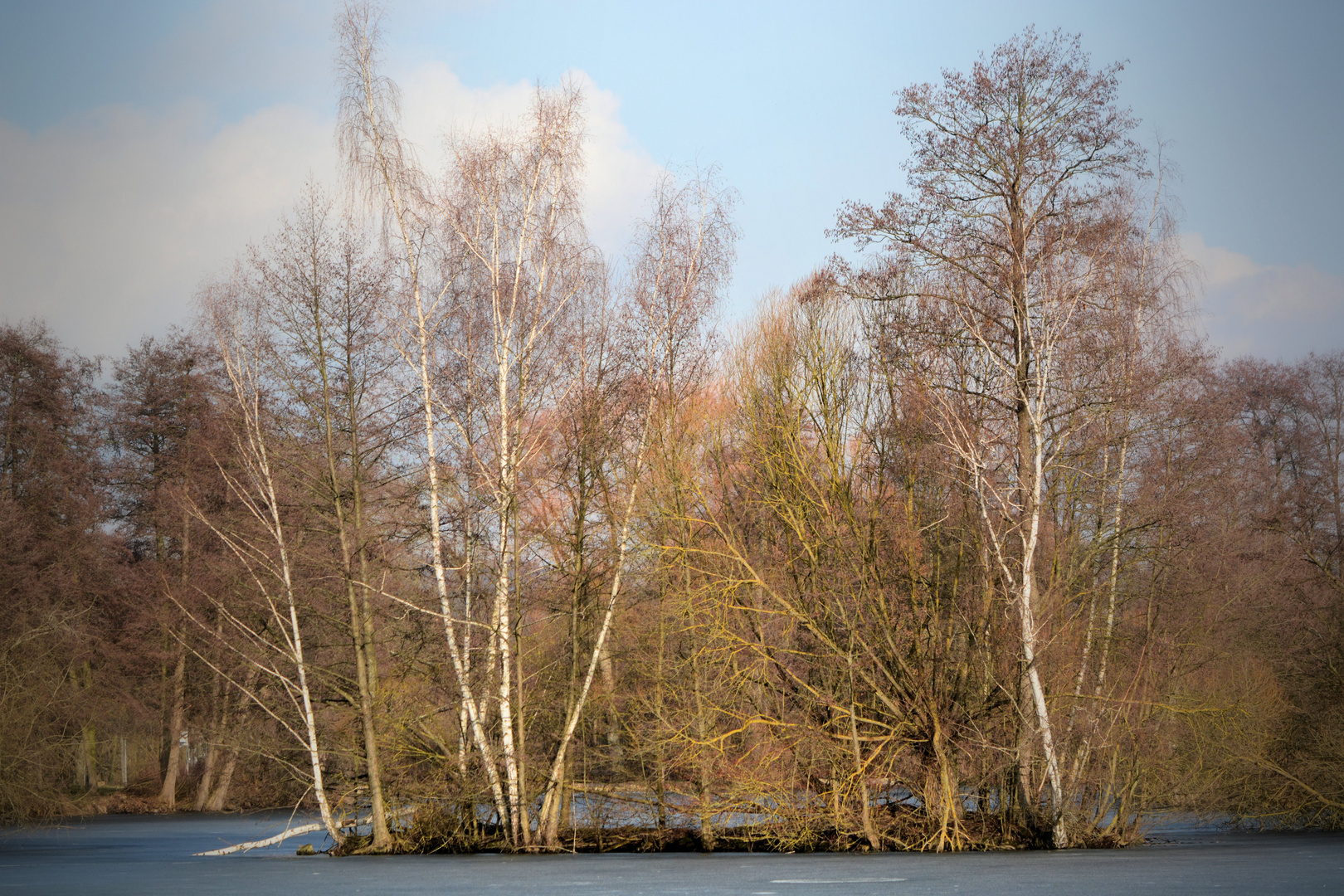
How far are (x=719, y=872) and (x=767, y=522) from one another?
7275 mm

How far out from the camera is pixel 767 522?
66.2 feet

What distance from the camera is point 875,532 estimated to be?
61.8 feet

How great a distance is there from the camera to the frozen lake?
11266 mm

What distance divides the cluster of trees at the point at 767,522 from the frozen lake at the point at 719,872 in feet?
4.45

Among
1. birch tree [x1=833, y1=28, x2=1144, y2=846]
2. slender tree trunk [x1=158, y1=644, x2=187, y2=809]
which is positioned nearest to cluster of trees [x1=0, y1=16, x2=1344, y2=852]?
birch tree [x1=833, y1=28, x2=1144, y2=846]

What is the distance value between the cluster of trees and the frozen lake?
1356mm

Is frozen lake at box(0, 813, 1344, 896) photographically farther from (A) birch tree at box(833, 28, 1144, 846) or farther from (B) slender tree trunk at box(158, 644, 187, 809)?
(B) slender tree trunk at box(158, 644, 187, 809)

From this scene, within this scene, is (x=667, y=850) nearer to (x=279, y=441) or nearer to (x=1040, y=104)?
(x=279, y=441)

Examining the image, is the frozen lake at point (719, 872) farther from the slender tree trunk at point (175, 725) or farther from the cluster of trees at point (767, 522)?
the slender tree trunk at point (175, 725)

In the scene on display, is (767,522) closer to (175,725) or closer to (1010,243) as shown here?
(1010,243)

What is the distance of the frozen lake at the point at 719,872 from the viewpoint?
1127cm

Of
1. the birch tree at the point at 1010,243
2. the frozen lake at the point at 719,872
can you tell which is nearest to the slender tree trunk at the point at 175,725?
the frozen lake at the point at 719,872

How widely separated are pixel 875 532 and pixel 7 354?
27.6 m

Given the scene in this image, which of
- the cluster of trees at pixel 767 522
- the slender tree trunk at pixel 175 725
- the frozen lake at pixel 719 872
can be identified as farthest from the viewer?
the slender tree trunk at pixel 175 725
